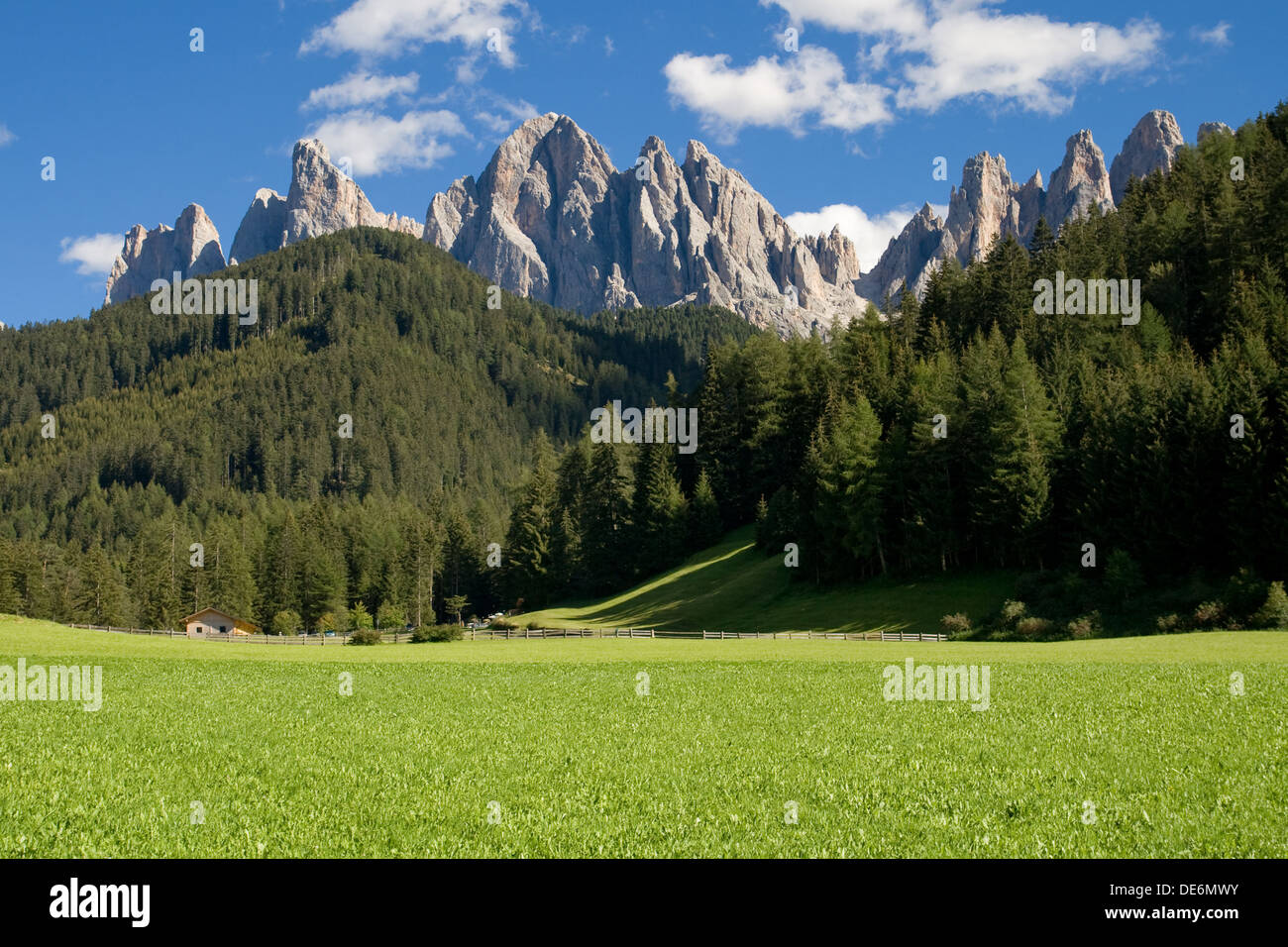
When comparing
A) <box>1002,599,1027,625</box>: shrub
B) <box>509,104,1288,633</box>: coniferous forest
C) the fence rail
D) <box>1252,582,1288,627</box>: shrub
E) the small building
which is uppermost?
<box>509,104,1288,633</box>: coniferous forest

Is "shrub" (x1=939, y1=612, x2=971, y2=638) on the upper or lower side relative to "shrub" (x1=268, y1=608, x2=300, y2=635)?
upper

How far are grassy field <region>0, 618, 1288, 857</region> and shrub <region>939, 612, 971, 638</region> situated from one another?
2594 cm

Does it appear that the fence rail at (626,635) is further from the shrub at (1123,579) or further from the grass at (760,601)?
the shrub at (1123,579)

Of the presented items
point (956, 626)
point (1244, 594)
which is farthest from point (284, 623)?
point (1244, 594)

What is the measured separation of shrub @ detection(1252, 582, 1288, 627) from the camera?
46781 mm

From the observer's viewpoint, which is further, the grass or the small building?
the small building

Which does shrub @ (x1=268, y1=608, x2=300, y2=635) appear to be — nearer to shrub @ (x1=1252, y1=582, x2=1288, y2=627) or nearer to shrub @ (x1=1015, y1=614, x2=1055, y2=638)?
shrub @ (x1=1015, y1=614, x2=1055, y2=638)

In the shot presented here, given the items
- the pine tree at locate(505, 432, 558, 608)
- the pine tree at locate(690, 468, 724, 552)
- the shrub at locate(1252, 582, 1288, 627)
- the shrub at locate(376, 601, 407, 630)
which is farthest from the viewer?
the shrub at locate(376, 601, 407, 630)

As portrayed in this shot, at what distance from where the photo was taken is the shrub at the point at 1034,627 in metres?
53.0

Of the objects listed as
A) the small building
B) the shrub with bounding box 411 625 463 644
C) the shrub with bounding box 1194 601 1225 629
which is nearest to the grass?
the shrub with bounding box 1194 601 1225 629

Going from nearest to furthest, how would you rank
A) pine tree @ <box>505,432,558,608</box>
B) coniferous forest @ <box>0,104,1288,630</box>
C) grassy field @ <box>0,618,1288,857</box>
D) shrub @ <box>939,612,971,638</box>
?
grassy field @ <box>0,618,1288,857</box> → coniferous forest @ <box>0,104,1288,630</box> → shrub @ <box>939,612,971,638</box> → pine tree @ <box>505,432,558,608</box>

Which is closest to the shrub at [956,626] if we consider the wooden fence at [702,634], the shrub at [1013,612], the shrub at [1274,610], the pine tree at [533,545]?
the wooden fence at [702,634]
